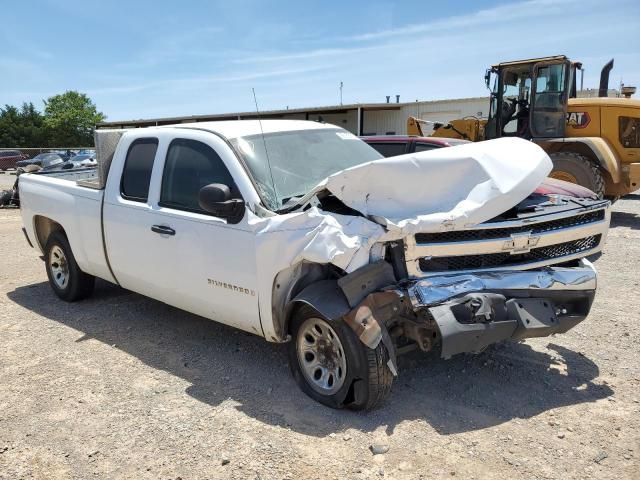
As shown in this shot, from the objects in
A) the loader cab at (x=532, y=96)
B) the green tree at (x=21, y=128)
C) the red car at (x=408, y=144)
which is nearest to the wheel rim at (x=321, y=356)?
the red car at (x=408, y=144)

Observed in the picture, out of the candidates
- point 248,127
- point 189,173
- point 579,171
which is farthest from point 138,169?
point 579,171

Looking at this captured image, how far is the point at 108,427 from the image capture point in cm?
367

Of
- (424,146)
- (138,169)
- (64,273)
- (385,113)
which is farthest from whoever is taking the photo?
(385,113)

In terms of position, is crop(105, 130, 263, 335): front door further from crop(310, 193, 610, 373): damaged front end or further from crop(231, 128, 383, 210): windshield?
crop(310, 193, 610, 373): damaged front end

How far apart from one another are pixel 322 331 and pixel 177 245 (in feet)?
4.83

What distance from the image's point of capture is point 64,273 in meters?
6.38

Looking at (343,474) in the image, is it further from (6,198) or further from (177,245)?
(6,198)

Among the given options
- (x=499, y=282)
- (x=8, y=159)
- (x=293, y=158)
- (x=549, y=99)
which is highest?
(x=549, y=99)

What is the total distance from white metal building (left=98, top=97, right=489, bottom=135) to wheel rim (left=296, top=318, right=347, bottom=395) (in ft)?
76.0

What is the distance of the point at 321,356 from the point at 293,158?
1.63m

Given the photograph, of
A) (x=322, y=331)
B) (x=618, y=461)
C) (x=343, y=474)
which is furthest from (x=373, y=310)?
(x=618, y=461)

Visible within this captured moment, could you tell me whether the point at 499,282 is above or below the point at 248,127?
below

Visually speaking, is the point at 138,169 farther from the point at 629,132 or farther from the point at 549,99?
the point at 629,132

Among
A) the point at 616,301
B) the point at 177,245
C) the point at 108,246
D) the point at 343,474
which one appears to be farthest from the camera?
the point at 616,301
